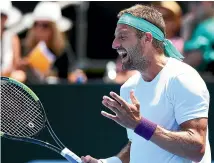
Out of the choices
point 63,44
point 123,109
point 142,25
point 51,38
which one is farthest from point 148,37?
point 63,44

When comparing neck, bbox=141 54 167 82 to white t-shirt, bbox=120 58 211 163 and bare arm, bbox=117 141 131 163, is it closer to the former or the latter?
white t-shirt, bbox=120 58 211 163

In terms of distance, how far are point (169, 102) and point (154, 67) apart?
26 cm

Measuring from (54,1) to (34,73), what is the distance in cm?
148

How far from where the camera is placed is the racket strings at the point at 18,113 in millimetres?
4797

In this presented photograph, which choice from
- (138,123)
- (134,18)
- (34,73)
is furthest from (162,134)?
(34,73)

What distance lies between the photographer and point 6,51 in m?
7.20

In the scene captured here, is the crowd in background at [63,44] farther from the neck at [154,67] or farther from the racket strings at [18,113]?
the neck at [154,67]

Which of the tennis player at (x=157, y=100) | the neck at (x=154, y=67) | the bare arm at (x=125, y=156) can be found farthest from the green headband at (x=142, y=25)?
the bare arm at (x=125, y=156)

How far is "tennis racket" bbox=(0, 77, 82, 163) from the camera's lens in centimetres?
461

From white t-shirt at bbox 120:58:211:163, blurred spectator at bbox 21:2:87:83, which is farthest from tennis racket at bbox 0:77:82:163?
blurred spectator at bbox 21:2:87:83

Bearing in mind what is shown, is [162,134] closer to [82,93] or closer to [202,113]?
[202,113]

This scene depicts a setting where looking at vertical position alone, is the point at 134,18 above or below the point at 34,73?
above

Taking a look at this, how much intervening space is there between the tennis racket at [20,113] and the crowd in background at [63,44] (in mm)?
1505

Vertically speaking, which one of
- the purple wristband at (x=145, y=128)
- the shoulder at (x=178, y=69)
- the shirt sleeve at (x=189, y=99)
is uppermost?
the shoulder at (x=178, y=69)
